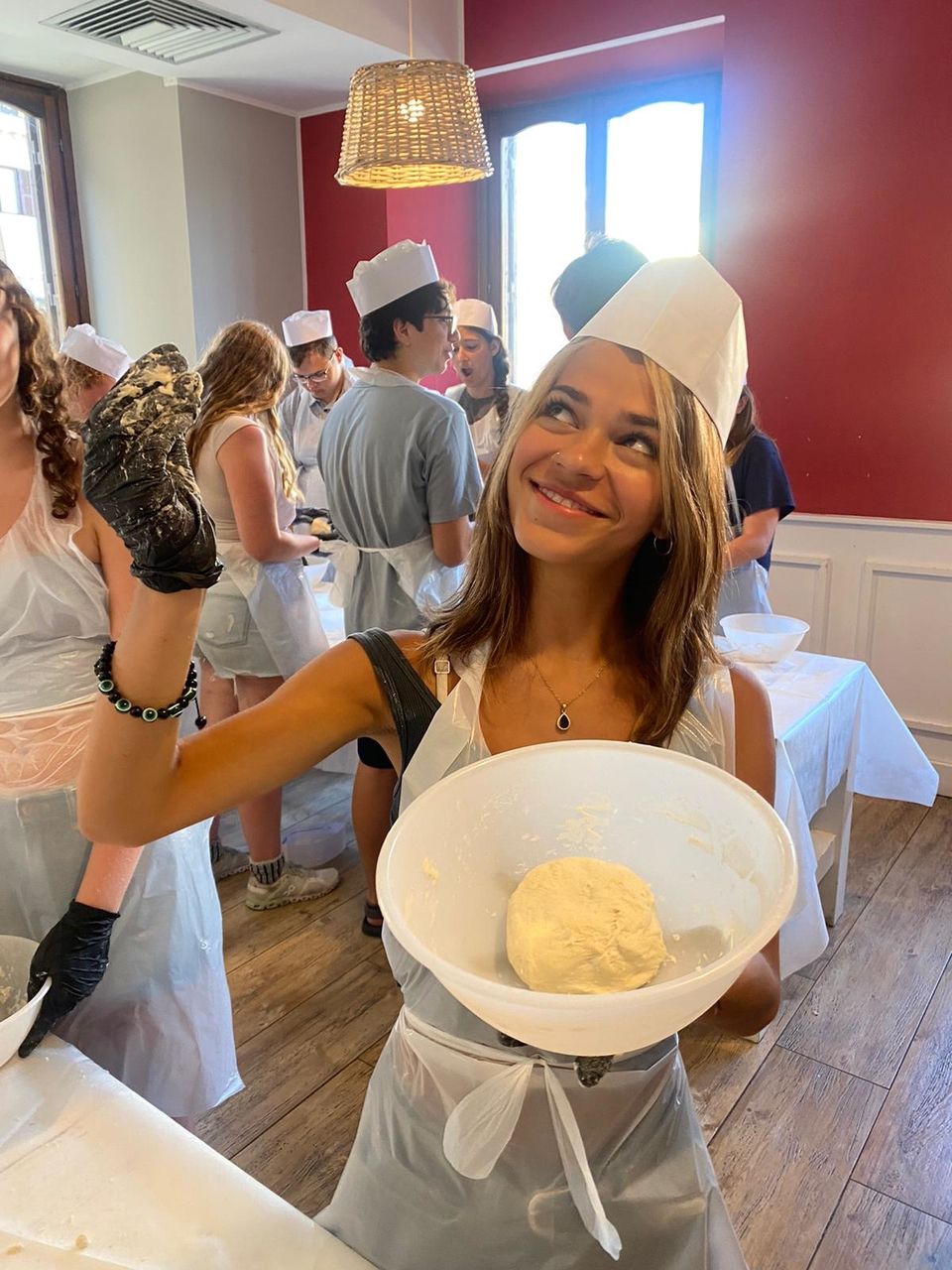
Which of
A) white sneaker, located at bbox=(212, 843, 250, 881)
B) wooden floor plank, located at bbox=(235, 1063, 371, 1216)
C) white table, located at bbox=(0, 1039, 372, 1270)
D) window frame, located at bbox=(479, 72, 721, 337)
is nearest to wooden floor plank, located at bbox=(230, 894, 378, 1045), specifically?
wooden floor plank, located at bbox=(235, 1063, 371, 1216)

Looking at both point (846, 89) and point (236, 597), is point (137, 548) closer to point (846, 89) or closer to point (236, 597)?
point (236, 597)

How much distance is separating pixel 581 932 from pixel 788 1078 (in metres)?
1.39

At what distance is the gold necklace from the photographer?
94 centimetres

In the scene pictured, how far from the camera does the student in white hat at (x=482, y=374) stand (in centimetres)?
336

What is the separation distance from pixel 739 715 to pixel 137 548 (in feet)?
2.12

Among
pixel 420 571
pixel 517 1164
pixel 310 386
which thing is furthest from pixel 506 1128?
pixel 310 386

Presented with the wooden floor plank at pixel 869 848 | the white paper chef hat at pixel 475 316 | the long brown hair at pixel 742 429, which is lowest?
the wooden floor plank at pixel 869 848

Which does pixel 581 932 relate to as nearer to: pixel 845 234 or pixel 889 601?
pixel 889 601

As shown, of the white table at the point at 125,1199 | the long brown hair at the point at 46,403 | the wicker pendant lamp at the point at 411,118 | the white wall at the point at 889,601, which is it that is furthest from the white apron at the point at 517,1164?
the white wall at the point at 889,601

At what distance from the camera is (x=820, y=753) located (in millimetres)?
1922

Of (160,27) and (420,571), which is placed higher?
(160,27)

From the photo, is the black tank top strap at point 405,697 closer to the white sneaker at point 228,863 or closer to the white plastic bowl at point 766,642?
the white plastic bowl at point 766,642

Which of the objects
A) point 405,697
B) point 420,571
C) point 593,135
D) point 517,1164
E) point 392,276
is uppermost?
point 593,135

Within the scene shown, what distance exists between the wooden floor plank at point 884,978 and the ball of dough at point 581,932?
1.40 m
